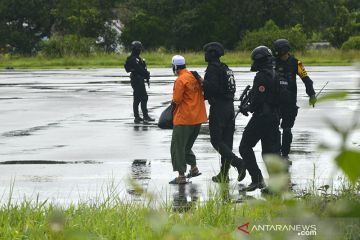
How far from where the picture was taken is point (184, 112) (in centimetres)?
1006

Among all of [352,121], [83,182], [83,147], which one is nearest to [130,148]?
[83,147]

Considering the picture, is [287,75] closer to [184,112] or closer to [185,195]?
[184,112]

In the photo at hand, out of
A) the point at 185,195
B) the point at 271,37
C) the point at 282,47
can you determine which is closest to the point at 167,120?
the point at 185,195

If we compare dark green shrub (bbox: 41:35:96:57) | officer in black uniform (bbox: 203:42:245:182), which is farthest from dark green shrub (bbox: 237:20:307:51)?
officer in black uniform (bbox: 203:42:245:182)

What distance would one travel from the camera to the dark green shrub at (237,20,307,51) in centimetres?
5706

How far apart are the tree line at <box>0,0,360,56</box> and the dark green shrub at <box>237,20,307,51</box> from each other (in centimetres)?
6

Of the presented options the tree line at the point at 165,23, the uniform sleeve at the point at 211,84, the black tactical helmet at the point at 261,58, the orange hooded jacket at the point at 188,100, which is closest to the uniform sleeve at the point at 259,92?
the black tactical helmet at the point at 261,58

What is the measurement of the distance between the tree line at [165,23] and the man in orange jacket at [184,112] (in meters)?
47.6

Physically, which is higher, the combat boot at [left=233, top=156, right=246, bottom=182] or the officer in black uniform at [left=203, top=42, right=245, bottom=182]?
the officer in black uniform at [left=203, top=42, right=245, bottom=182]

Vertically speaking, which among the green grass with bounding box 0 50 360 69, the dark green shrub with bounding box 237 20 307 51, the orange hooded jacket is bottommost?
the green grass with bounding box 0 50 360 69

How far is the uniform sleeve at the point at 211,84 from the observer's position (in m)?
9.92

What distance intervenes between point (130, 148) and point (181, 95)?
407 centimetres

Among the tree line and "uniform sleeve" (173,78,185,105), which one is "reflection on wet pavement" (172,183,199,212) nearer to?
"uniform sleeve" (173,78,185,105)

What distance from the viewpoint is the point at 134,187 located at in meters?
2.28
